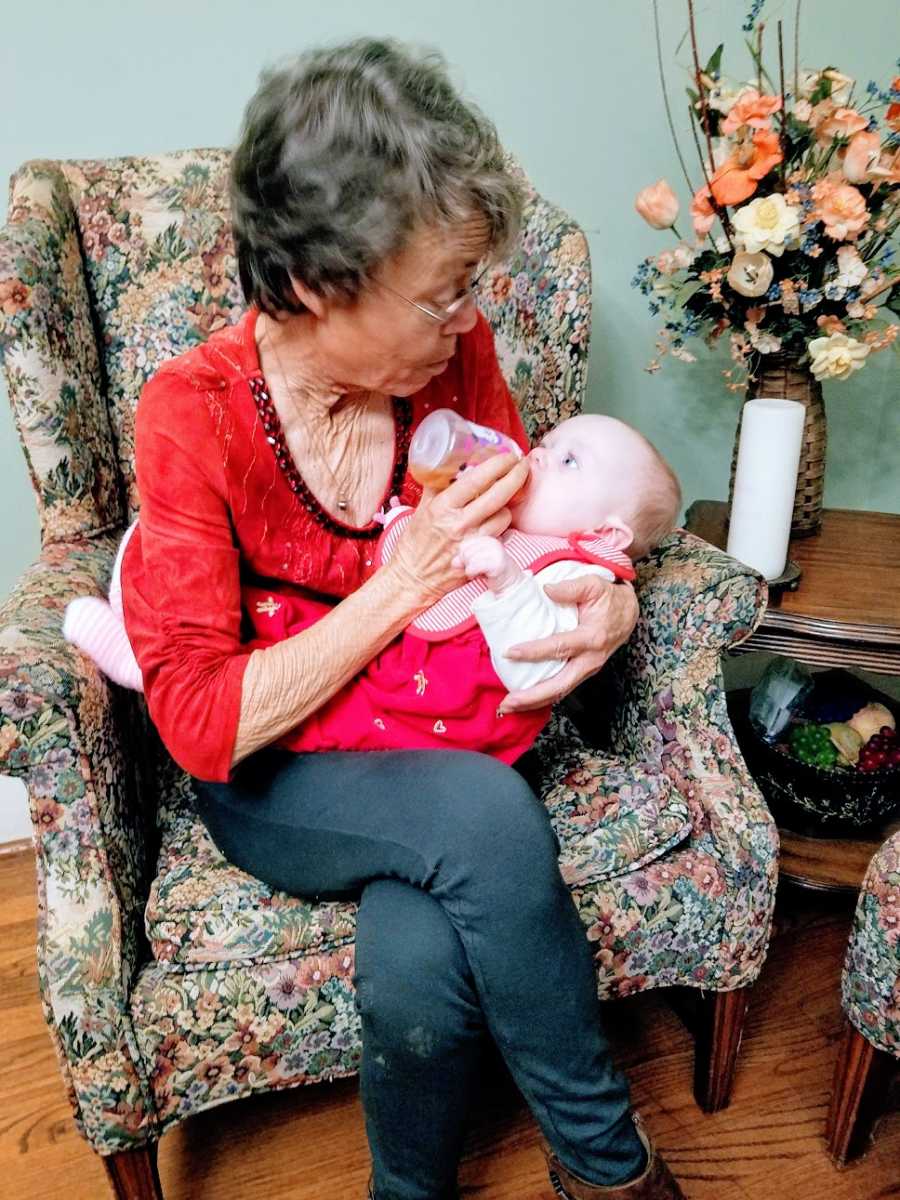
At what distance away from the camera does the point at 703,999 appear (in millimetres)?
1370

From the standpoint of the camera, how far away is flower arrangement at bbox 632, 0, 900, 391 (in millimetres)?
1424

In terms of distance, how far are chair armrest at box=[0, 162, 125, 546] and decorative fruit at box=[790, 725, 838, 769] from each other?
3.92 ft

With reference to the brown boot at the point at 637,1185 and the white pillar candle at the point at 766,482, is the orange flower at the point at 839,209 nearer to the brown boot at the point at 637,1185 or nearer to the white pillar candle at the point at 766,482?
the white pillar candle at the point at 766,482

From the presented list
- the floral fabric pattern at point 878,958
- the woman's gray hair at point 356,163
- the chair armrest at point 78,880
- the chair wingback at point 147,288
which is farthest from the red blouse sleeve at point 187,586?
the floral fabric pattern at point 878,958

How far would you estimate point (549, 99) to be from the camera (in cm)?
182

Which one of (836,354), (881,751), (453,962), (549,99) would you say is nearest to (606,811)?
(453,962)

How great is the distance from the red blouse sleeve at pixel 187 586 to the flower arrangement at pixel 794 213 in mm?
858

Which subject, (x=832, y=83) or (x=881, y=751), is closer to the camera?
(x=832, y=83)

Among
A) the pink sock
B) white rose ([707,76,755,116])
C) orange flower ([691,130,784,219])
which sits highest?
Result: white rose ([707,76,755,116])

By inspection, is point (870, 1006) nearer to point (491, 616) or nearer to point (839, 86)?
point (491, 616)

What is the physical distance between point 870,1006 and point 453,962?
0.55 m

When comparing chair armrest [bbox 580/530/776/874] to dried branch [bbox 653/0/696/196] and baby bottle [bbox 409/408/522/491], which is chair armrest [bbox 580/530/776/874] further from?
dried branch [bbox 653/0/696/196]

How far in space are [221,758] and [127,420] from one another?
2.35ft

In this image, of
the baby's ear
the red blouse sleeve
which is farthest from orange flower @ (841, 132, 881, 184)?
the red blouse sleeve
